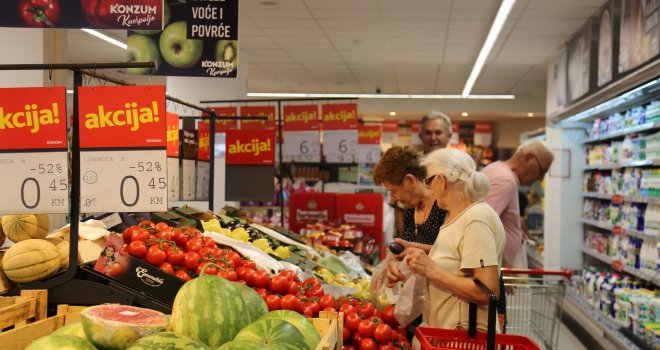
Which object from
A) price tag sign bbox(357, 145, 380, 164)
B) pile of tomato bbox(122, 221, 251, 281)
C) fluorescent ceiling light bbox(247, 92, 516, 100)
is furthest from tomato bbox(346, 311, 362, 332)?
fluorescent ceiling light bbox(247, 92, 516, 100)

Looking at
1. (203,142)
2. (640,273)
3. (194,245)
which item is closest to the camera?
(194,245)

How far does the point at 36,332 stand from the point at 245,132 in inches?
168

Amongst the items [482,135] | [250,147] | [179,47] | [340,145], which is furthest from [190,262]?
[482,135]

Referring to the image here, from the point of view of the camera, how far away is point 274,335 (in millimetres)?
1835

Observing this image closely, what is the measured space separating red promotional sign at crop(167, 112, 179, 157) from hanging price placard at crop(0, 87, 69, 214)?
5.76 ft

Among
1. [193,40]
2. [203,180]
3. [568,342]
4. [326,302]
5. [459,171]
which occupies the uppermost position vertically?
[193,40]

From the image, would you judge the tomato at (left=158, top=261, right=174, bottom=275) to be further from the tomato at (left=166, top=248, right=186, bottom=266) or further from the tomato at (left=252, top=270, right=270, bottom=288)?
the tomato at (left=252, top=270, right=270, bottom=288)

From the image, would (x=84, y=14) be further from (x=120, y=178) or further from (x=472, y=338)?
(x=472, y=338)

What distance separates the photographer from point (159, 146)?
2932 mm

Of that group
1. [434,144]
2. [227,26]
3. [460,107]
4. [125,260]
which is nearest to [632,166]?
[434,144]

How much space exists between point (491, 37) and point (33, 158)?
7596 mm

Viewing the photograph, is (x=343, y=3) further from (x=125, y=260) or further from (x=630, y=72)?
(x=125, y=260)

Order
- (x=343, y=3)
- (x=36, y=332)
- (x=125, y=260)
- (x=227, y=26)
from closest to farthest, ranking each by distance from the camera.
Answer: (x=36, y=332), (x=125, y=260), (x=227, y=26), (x=343, y=3)

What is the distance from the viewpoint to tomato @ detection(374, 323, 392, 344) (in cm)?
285
